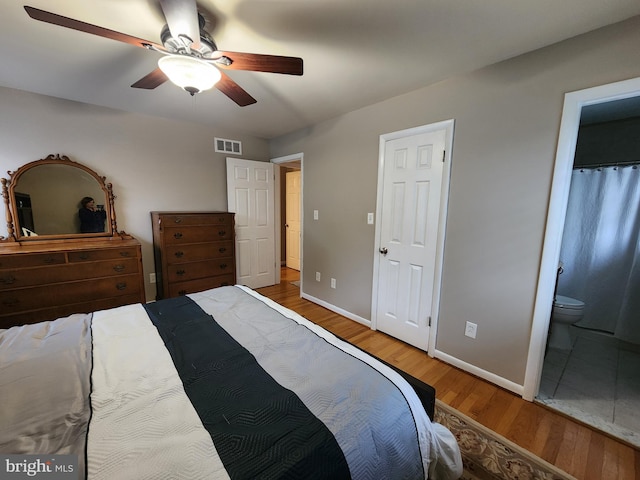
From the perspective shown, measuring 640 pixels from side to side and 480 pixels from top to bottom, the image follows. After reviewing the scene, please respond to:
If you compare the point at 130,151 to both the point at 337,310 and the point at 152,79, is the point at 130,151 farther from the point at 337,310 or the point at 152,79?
the point at 337,310

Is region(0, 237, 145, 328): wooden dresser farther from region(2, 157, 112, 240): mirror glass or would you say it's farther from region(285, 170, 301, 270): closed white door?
region(285, 170, 301, 270): closed white door

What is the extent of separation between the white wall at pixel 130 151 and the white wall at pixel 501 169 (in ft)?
7.26

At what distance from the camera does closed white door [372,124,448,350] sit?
87.7 inches

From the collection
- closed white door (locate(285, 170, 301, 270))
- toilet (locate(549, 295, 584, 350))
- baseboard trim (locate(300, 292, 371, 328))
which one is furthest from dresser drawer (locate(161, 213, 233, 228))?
toilet (locate(549, 295, 584, 350))

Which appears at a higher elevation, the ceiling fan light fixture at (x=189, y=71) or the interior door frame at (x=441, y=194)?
the ceiling fan light fixture at (x=189, y=71)

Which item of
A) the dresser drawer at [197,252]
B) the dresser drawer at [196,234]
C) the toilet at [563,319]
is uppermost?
the dresser drawer at [196,234]

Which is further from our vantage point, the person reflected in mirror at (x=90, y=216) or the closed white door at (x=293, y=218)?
the closed white door at (x=293, y=218)

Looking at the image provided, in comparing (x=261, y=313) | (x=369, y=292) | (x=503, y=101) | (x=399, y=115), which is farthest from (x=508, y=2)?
(x=369, y=292)

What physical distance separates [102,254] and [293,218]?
3.14 meters

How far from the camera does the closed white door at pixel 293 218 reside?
197 inches

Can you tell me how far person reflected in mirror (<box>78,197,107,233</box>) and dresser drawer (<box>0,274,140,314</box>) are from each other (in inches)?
27.2

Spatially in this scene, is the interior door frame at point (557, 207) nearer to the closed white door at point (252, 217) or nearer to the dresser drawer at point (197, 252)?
the dresser drawer at point (197, 252)

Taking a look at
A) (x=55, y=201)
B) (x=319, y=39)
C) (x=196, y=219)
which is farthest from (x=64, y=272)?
(x=319, y=39)

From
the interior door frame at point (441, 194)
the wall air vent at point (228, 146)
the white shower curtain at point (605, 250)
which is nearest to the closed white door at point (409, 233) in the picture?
the interior door frame at point (441, 194)
